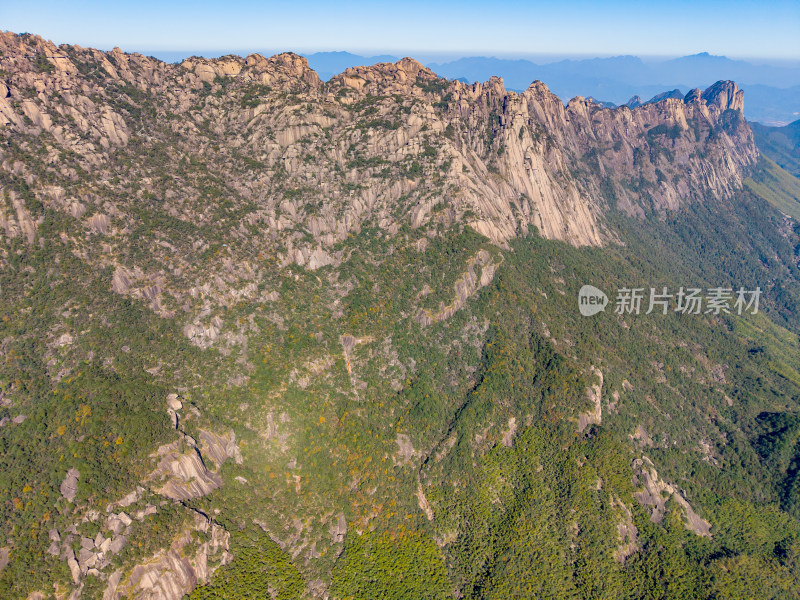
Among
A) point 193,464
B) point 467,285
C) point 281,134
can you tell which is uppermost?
point 281,134

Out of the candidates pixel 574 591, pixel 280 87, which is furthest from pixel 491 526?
pixel 280 87

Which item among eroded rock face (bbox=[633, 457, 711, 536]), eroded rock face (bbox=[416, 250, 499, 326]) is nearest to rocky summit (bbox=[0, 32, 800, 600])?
eroded rock face (bbox=[633, 457, 711, 536])

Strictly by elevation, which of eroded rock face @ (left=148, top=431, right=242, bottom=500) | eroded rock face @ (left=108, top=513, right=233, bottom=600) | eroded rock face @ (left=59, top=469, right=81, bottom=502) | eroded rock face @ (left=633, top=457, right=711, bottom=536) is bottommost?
eroded rock face @ (left=633, top=457, right=711, bottom=536)

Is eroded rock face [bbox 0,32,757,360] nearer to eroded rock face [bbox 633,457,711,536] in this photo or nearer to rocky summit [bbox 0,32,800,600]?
rocky summit [bbox 0,32,800,600]

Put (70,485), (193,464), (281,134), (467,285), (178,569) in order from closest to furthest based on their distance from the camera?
(70,485), (178,569), (193,464), (467,285), (281,134)

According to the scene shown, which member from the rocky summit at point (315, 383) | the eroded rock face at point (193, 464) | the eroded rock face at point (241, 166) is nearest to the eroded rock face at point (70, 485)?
the rocky summit at point (315, 383)

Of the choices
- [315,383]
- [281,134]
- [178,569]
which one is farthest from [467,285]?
[178,569]

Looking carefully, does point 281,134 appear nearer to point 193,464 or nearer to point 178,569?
point 193,464

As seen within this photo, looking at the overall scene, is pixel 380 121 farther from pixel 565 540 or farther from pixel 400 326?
pixel 565 540
